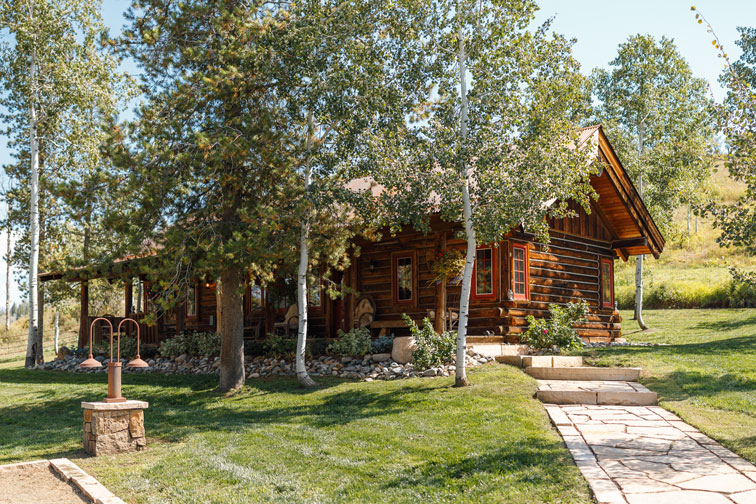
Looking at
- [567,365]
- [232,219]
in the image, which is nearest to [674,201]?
[567,365]

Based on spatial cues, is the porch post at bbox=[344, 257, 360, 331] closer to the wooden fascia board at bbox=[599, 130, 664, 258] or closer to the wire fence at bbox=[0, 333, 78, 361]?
the wooden fascia board at bbox=[599, 130, 664, 258]

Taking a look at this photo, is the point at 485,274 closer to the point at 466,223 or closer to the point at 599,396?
the point at 466,223

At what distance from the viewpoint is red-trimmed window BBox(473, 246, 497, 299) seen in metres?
15.9

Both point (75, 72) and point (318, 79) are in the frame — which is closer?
point (318, 79)

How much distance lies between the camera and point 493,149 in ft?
36.0

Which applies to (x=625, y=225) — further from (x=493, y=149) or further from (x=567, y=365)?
(x=493, y=149)

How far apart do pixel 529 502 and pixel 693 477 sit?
1.62 metres

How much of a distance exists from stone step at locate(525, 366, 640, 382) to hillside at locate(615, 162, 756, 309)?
11042mm

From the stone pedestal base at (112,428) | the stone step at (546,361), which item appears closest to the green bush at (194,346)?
the stone step at (546,361)

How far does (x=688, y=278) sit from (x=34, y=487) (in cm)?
3072

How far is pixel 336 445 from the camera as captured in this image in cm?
793

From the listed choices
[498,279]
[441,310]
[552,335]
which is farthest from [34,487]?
[498,279]

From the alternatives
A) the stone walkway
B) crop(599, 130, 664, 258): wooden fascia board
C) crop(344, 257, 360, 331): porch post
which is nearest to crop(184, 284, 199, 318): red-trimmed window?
crop(344, 257, 360, 331): porch post

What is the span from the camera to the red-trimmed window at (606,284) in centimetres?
1989
